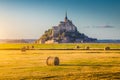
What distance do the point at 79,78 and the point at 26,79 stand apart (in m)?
4.14

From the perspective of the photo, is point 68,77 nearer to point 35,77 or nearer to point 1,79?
point 35,77

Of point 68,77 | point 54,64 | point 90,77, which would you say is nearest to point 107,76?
point 90,77

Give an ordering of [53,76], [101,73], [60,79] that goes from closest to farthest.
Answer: [60,79], [53,76], [101,73]

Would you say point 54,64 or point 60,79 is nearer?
point 60,79

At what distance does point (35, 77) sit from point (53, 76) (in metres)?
1.57

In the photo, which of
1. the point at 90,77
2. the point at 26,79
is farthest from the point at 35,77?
the point at 90,77

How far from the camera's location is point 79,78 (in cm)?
2539

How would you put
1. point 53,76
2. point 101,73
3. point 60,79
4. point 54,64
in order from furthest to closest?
point 54,64
point 101,73
point 53,76
point 60,79

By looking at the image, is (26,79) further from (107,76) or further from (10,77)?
(107,76)

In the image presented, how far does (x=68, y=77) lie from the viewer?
2602 centimetres

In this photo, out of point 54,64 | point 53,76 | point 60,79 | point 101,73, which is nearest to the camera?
point 60,79

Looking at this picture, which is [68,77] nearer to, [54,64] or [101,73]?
[101,73]

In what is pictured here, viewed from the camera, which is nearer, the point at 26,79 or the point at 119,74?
the point at 26,79

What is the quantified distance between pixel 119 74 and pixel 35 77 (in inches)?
294
